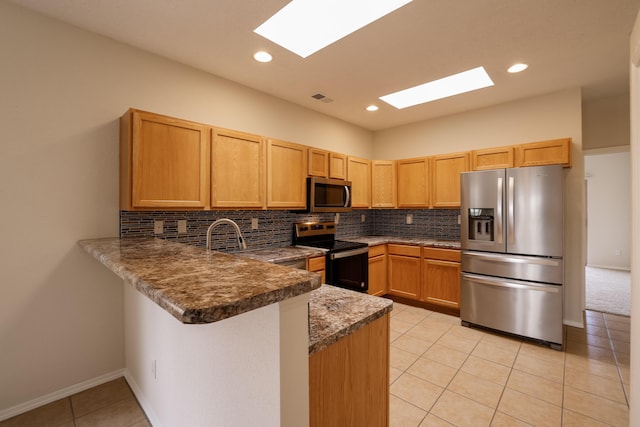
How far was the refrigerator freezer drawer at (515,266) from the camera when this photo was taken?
2.76 meters

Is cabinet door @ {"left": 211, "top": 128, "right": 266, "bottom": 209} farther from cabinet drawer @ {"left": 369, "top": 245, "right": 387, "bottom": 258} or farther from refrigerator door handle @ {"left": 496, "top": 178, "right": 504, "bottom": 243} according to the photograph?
refrigerator door handle @ {"left": 496, "top": 178, "right": 504, "bottom": 243}

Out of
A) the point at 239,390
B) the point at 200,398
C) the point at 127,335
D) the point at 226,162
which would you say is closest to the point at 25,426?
the point at 127,335

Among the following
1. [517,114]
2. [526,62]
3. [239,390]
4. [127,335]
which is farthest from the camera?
[517,114]

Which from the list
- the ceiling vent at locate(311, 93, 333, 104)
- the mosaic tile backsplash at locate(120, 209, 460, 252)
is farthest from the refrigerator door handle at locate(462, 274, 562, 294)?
the ceiling vent at locate(311, 93, 333, 104)

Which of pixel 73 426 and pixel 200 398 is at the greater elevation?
pixel 200 398

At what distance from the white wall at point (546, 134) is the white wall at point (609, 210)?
3.92 meters

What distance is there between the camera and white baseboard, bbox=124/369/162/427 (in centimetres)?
178

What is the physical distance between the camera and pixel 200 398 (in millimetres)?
1246

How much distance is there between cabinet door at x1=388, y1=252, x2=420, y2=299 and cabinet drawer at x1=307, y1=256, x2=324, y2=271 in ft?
4.57

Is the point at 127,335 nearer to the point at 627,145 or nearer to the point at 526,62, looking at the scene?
the point at 526,62

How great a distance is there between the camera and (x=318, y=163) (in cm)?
358

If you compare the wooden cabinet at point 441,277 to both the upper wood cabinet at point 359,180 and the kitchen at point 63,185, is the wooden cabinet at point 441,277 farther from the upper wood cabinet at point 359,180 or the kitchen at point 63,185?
the kitchen at point 63,185

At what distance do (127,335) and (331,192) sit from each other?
2.57 meters

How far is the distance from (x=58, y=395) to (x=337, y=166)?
3453mm
